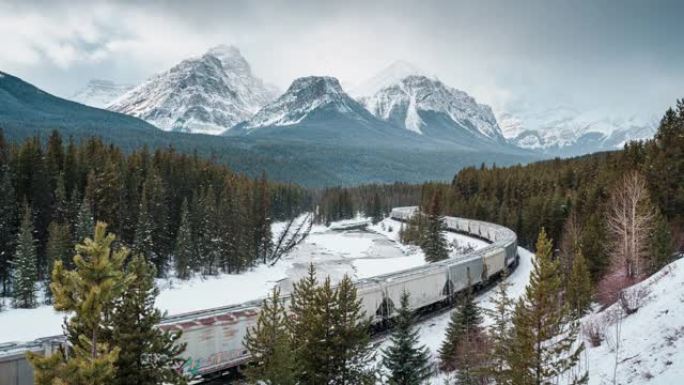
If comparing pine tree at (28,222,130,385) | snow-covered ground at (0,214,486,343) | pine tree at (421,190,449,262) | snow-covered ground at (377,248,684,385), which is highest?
pine tree at (28,222,130,385)

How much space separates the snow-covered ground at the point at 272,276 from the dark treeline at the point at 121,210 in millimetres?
4336

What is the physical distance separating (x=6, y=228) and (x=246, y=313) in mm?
41667

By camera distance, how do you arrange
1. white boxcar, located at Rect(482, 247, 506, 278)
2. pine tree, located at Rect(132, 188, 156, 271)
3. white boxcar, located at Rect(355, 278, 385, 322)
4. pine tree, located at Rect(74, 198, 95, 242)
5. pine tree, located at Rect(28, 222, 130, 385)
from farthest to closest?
pine tree, located at Rect(132, 188, 156, 271) < pine tree, located at Rect(74, 198, 95, 242) < white boxcar, located at Rect(482, 247, 506, 278) < white boxcar, located at Rect(355, 278, 385, 322) < pine tree, located at Rect(28, 222, 130, 385)

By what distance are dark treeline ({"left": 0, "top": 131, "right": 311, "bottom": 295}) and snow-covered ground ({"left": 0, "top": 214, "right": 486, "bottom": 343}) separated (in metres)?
4.34

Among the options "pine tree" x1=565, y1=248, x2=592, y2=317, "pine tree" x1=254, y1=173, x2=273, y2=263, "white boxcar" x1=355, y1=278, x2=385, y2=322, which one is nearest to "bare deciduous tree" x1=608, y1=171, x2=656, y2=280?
"pine tree" x1=565, y1=248, x2=592, y2=317

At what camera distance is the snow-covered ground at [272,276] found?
144 feet

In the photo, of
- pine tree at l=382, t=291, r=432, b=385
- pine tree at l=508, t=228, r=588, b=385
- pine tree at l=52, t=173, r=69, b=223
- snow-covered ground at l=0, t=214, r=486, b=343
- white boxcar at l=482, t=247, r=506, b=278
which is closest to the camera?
pine tree at l=508, t=228, r=588, b=385

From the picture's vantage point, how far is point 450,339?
85.9ft

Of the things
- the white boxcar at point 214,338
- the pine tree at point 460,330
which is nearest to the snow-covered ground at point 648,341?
the pine tree at point 460,330

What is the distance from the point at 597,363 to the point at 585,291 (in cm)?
1324

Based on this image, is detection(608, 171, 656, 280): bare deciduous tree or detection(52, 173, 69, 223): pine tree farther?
detection(52, 173, 69, 223): pine tree

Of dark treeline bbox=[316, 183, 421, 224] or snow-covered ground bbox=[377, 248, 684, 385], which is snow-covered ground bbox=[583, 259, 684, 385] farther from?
dark treeline bbox=[316, 183, 421, 224]

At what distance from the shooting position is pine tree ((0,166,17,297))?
52.5 metres

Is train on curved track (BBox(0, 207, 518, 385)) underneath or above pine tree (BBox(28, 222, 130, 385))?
underneath
